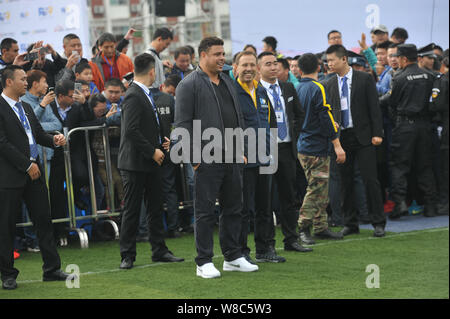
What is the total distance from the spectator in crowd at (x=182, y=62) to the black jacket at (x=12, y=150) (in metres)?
4.24

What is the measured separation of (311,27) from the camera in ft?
43.7

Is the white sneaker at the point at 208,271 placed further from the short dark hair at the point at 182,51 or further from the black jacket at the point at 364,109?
the short dark hair at the point at 182,51

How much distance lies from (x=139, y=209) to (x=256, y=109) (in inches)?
60.5

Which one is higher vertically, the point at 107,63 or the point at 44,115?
the point at 107,63

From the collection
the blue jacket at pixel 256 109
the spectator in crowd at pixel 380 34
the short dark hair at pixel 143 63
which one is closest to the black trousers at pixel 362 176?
the blue jacket at pixel 256 109

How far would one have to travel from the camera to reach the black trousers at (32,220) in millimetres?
6844

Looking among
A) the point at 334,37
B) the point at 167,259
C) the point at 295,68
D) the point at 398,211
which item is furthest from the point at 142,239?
the point at 334,37

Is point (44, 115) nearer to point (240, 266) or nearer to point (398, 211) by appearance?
point (240, 266)

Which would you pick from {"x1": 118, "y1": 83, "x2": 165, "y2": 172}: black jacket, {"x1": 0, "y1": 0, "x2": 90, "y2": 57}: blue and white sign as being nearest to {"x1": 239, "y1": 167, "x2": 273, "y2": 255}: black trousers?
{"x1": 118, "y1": 83, "x2": 165, "y2": 172}: black jacket

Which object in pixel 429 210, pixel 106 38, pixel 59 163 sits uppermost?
pixel 106 38

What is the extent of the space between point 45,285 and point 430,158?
633 cm

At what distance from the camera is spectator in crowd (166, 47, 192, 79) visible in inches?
433

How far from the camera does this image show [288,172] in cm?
818
